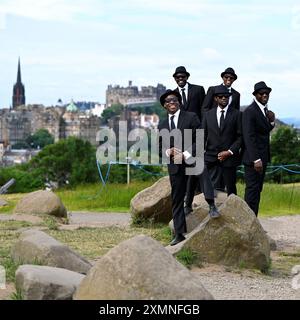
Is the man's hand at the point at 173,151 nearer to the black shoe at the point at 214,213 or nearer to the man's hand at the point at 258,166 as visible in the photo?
the black shoe at the point at 214,213

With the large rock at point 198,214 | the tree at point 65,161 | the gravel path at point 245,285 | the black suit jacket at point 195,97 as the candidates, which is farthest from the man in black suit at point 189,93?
the tree at point 65,161

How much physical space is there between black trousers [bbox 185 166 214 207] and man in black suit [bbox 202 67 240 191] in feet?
1.06

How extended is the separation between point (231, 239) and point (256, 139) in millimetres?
2270

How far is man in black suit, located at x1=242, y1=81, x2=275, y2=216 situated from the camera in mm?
12125

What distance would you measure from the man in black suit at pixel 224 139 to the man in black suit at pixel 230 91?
31 cm

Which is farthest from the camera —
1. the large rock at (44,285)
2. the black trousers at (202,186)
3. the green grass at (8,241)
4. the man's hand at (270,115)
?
the man's hand at (270,115)

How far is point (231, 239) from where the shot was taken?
10.4 metres

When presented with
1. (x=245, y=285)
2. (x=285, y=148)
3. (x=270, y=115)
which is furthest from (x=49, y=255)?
(x=285, y=148)

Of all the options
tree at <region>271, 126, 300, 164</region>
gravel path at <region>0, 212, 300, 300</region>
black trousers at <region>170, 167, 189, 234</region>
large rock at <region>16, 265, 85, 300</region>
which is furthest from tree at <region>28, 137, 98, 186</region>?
large rock at <region>16, 265, 85, 300</region>

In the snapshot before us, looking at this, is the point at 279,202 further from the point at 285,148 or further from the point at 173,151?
the point at 285,148

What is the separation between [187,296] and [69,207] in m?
13.9

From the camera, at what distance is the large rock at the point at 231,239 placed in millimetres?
10414
